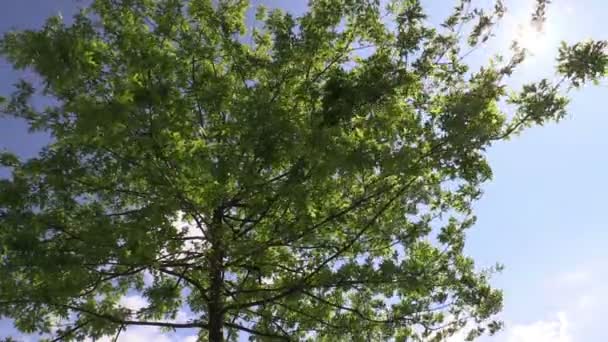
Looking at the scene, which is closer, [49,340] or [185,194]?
[185,194]

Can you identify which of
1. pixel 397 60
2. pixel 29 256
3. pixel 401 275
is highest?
pixel 397 60

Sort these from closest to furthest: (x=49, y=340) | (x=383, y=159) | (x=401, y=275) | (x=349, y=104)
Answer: (x=383, y=159) → (x=349, y=104) → (x=401, y=275) → (x=49, y=340)

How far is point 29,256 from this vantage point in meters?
7.68

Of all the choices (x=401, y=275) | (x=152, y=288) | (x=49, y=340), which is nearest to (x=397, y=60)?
(x=401, y=275)

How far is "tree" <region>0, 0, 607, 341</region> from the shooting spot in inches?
296

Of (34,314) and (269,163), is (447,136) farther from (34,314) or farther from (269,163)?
(34,314)

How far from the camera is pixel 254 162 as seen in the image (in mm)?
7938

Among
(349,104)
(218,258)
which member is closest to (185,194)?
(218,258)

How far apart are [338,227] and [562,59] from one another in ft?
12.8

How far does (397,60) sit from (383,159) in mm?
2006

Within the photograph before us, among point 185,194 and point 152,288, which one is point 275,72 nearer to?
point 185,194

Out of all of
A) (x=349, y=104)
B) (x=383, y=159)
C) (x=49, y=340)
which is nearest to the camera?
(x=383, y=159)

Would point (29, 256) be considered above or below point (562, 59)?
below

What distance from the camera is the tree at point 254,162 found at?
7527 mm
